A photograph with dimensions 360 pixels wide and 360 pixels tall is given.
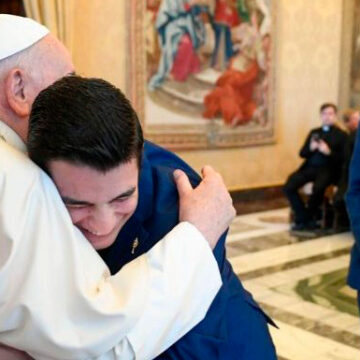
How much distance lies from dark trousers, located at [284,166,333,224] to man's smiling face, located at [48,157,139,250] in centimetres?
671

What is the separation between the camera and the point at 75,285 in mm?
1169

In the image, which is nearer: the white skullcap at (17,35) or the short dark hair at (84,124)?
the short dark hair at (84,124)

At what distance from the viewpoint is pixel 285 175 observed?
10266mm

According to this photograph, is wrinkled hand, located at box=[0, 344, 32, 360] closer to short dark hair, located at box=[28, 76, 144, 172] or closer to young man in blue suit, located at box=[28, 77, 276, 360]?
young man in blue suit, located at box=[28, 77, 276, 360]

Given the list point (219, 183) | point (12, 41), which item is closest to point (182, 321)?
point (219, 183)

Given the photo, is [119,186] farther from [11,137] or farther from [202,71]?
[202,71]

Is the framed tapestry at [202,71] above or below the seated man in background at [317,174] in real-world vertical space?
above

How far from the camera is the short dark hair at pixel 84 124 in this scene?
1.17 meters

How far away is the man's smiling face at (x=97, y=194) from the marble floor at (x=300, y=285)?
2.87 metres

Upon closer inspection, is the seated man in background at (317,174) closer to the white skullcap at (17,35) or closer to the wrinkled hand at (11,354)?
the white skullcap at (17,35)

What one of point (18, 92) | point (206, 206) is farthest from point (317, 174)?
point (18, 92)

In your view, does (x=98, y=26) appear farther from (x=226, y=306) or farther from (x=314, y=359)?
(x=226, y=306)

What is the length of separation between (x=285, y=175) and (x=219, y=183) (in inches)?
350

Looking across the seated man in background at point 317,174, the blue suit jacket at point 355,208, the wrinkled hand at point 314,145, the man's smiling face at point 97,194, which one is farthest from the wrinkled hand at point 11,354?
the wrinkled hand at point 314,145
